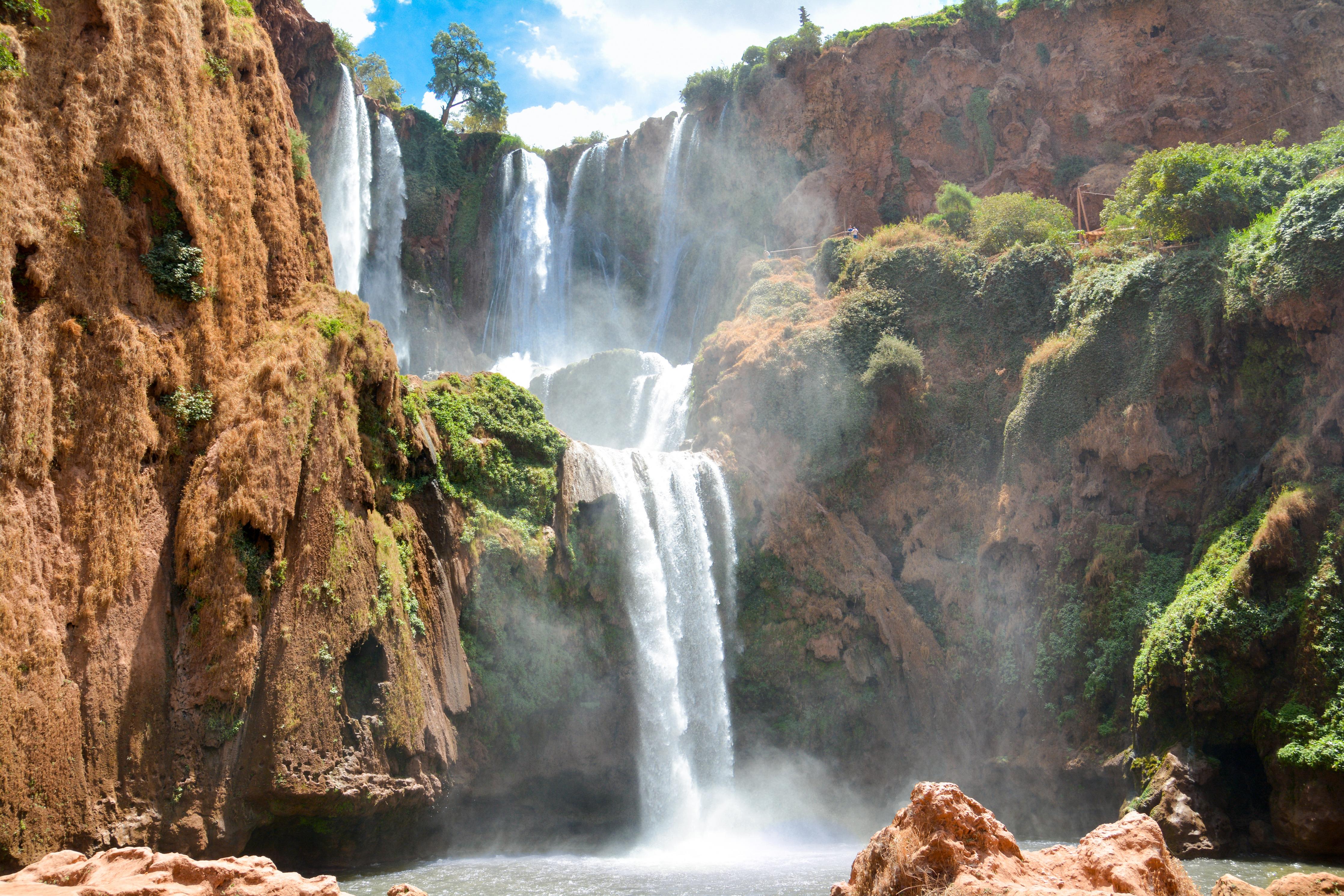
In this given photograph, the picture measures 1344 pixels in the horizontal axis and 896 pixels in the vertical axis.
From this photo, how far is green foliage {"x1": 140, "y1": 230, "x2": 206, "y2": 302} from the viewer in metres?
14.0

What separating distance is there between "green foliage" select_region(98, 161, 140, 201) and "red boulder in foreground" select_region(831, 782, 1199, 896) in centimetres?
1440

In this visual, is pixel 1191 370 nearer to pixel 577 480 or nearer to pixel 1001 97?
pixel 577 480

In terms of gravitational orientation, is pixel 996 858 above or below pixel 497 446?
below

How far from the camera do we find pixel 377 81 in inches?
1950

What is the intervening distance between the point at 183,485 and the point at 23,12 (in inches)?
293

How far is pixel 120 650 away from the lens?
12227mm

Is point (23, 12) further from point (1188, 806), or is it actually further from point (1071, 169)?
point (1071, 169)

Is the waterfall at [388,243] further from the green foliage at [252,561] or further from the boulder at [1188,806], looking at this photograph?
the boulder at [1188,806]

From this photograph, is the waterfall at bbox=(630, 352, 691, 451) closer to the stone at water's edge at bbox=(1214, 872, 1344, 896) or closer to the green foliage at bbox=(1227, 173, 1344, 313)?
the green foliage at bbox=(1227, 173, 1344, 313)

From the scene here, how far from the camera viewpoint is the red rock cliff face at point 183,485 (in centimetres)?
1158

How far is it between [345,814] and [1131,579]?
716 inches

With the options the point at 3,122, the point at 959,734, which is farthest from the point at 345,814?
the point at 959,734

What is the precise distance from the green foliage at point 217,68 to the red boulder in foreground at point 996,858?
659 inches

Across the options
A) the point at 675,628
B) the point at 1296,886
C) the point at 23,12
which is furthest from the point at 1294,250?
the point at 23,12
